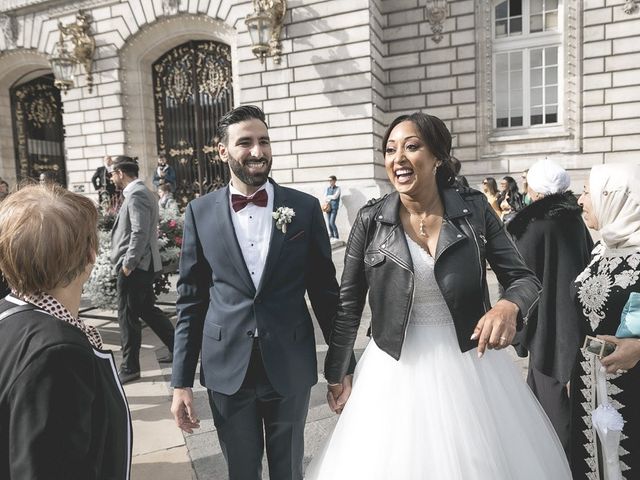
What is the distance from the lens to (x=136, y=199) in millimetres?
4672

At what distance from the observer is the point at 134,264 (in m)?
4.60

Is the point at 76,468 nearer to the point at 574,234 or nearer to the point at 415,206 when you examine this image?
the point at 415,206

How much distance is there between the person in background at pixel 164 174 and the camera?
1427 centimetres

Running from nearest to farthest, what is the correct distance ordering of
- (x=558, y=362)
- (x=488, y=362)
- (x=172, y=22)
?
(x=488, y=362)
(x=558, y=362)
(x=172, y=22)

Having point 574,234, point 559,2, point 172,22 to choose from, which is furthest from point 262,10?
point 574,234

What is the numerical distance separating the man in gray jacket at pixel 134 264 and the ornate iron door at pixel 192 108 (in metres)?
10.2

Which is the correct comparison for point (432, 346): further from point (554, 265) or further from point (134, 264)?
point (134, 264)

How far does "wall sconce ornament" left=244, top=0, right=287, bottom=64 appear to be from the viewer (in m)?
11.9

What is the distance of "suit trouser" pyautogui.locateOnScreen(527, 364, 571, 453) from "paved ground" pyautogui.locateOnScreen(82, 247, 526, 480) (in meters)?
1.42

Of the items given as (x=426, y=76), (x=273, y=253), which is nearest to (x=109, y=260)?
(x=273, y=253)

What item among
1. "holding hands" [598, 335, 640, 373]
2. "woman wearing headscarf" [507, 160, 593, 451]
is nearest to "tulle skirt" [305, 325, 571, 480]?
"holding hands" [598, 335, 640, 373]

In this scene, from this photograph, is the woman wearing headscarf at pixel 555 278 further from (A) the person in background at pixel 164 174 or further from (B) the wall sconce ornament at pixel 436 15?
(A) the person in background at pixel 164 174

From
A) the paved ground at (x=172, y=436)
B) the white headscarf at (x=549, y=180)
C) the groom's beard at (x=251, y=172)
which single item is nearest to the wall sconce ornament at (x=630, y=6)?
the paved ground at (x=172, y=436)

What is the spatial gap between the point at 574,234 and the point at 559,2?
1219cm
